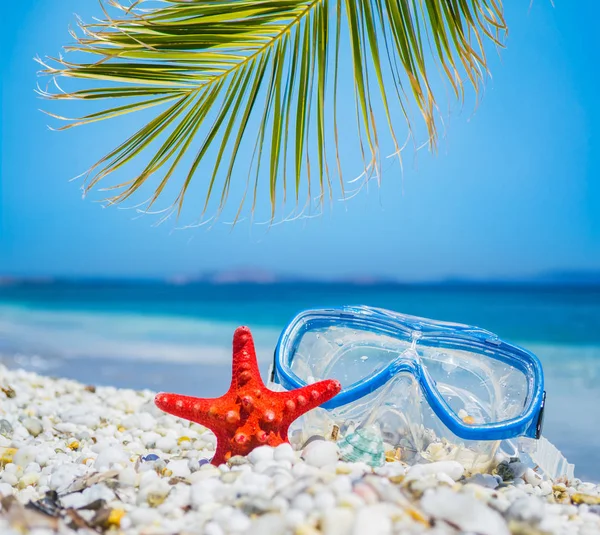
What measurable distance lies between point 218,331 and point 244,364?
37.7 feet

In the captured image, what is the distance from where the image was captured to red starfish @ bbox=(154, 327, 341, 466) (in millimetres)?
2299

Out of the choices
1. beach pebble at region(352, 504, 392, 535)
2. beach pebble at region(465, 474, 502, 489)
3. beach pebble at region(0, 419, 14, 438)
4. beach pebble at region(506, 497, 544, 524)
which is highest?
beach pebble at region(506, 497, 544, 524)

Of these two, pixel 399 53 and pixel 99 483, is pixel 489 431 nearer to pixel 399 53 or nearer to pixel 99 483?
pixel 99 483

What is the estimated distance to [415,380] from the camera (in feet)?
9.05

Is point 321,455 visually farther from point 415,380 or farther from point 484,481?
point 415,380

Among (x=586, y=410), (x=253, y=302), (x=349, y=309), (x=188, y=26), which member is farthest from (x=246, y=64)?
(x=253, y=302)

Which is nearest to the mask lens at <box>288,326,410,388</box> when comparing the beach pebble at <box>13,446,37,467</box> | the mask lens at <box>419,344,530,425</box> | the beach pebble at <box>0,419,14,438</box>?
the mask lens at <box>419,344,530,425</box>

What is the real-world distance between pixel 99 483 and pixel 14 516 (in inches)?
15.7

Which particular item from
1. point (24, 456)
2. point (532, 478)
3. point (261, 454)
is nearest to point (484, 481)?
point (532, 478)

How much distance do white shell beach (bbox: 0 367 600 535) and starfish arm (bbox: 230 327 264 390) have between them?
29 centimetres

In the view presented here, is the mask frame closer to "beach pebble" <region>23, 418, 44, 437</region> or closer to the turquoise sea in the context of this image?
"beach pebble" <region>23, 418, 44, 437</region>

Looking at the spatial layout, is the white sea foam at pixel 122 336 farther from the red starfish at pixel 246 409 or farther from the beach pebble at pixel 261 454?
the beach pebble at pixel 261 454

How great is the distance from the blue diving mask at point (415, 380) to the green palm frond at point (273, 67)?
2.43ft

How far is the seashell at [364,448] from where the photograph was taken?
235 cm
